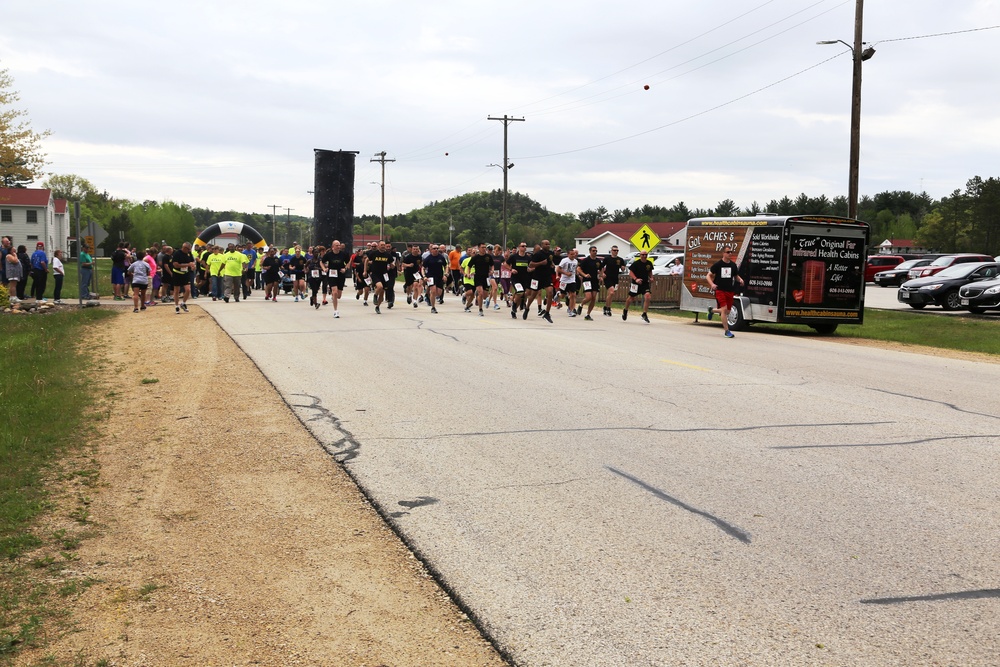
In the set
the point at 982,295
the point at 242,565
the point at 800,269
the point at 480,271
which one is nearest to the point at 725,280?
the point at 800,269

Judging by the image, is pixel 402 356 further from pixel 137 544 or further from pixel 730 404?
pixel 137 544

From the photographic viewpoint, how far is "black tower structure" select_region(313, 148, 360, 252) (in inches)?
1172

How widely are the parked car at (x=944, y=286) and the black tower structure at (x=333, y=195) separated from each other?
1769cm

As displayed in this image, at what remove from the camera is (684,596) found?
433cm

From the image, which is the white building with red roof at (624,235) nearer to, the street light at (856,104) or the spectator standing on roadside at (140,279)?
the street light at (856,104)

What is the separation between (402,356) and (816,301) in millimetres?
10248

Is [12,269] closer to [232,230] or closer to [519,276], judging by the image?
[519,276]

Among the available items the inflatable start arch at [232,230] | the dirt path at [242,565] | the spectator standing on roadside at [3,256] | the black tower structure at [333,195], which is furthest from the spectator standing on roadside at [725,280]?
the inflatable start arch at [232,230]

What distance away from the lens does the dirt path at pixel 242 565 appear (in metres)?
3.87

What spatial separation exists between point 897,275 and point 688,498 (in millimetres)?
41085

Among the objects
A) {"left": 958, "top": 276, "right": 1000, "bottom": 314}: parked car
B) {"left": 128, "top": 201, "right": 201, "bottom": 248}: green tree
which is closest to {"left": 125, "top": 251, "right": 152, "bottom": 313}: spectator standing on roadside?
{"left": 958, "top": 276, "right": 1000, "bottom": 314}: parked car

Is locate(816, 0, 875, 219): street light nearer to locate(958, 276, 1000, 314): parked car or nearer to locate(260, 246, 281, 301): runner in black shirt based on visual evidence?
locate(958, 276, 1000, 314): parked car

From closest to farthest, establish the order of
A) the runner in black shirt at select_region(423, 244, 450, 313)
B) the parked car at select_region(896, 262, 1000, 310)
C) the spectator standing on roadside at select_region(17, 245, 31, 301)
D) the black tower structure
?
the runner in black shirt at select_region(423, 244, 450, 313)
the spectator standing on roadside at select_region(17, 245, 31, 301)
the parked car at select_region(896, 262, 1000, 310)
the black tower structure

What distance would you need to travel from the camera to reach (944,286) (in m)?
28.8
